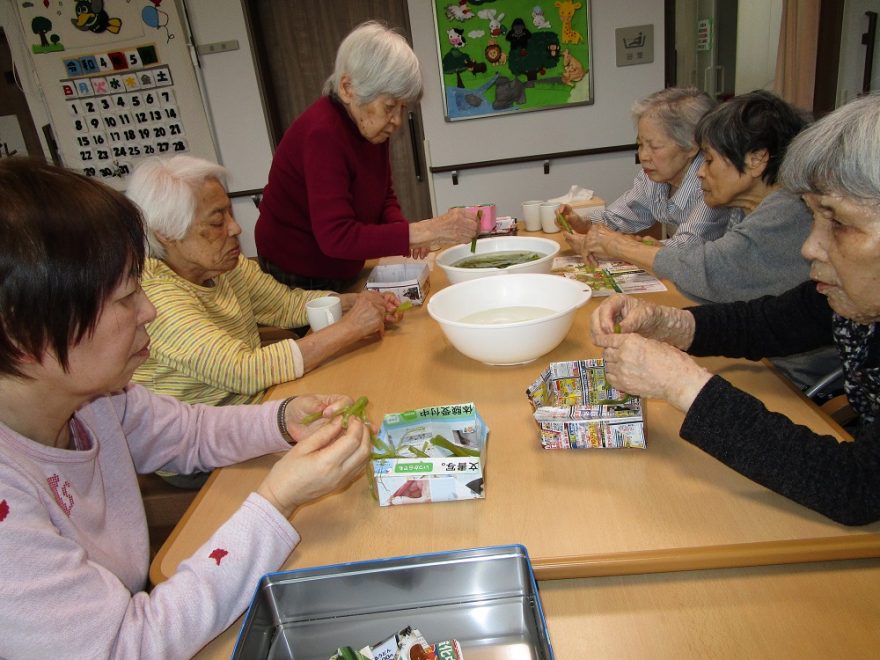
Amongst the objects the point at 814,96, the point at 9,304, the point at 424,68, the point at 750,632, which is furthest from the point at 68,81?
the point at 750,632

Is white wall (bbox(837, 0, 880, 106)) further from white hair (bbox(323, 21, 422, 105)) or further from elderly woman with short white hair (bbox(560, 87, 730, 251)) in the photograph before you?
white hair (bbox(323, 21, 422, 105))

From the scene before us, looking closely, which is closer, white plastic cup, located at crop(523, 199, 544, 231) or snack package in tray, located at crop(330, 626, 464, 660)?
snack package in tray, located at crop(330, 626, 464, 660)

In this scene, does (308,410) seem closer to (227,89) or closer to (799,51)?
(799,51)

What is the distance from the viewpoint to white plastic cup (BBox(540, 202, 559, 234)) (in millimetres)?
2674

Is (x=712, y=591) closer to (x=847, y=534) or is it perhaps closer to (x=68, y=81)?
(x=847, y=534)

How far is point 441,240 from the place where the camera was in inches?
84.7

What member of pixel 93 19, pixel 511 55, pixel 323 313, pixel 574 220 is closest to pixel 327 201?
pixel 323 313

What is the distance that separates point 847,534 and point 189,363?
4.48 ft

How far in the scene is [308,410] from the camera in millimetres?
1228

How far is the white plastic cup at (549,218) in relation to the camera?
8.77 feet

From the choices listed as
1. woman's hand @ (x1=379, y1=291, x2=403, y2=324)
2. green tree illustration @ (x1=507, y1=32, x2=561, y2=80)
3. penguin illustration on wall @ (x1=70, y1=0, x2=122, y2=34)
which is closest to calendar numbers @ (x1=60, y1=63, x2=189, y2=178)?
penguin illustration on wall @ (x1=70, y1=0, x2=122, y2=34)

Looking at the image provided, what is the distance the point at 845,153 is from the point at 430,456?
2.61 feet

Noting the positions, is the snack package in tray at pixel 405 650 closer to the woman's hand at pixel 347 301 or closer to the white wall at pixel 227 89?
the woman's hand at pixel 347 301

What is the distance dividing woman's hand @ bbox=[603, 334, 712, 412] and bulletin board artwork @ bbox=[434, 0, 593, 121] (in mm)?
3665
